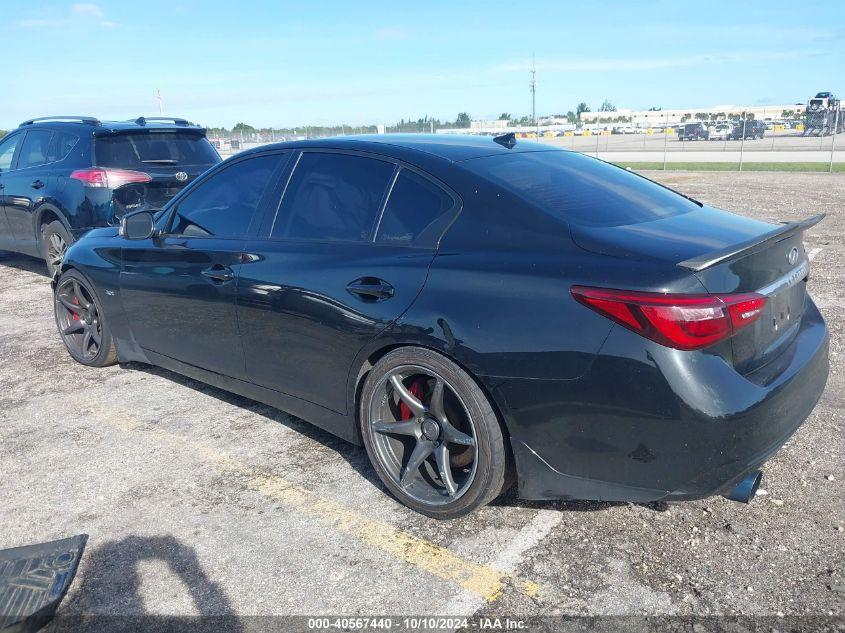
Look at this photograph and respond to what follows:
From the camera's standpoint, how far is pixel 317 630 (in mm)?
2566

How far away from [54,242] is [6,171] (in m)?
1.53

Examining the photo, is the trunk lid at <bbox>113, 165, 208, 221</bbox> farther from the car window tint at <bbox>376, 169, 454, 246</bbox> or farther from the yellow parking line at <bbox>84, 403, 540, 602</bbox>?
the car window tint at <bbox>376, 169, 454, 246</bbox>

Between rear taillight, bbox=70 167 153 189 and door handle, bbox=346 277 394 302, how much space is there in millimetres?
5028

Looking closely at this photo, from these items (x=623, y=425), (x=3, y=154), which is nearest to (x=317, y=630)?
(x=623, y=425)

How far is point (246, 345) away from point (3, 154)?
693 cm

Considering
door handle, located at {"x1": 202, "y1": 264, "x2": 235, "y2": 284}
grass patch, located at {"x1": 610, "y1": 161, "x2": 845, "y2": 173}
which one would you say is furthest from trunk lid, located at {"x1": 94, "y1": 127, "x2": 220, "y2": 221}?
grass patch, located at {"x1": 610, "y1": 161, "x2": 845, "y2": 173}

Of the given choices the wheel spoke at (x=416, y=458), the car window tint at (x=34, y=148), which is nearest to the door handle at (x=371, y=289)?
the wheel spoke at (x=416, y=458)

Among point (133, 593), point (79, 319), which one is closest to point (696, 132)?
point (79, 319)

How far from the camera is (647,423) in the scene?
8.54 feet

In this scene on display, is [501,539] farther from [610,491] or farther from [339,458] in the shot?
[339,458]

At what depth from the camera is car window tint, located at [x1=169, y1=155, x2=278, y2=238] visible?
160 inches

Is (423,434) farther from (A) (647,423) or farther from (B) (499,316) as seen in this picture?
(A) (647,423)

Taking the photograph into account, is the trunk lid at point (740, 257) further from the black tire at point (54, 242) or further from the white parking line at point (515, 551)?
the black tire at point (54, 242)

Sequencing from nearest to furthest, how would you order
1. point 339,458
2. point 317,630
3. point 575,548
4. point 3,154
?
1. point 317,630
2. point 575,548
3. point 339,458
4. point 3,154
